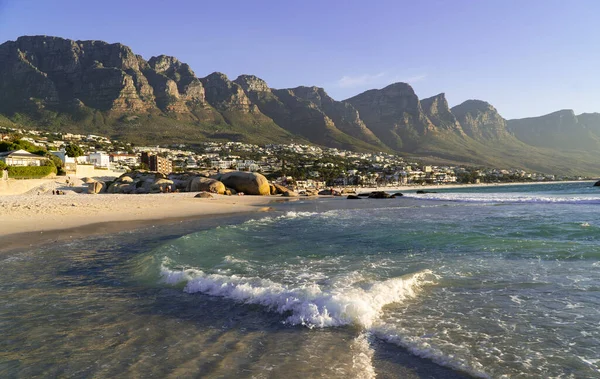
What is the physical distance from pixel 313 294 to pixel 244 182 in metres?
46.2

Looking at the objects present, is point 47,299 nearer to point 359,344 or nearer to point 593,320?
point 359,344

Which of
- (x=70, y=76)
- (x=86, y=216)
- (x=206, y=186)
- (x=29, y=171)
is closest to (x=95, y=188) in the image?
(x=29, y=171)

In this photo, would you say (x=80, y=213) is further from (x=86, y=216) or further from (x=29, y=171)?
(x=29, y=171)

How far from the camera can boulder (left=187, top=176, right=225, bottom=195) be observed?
48219mm

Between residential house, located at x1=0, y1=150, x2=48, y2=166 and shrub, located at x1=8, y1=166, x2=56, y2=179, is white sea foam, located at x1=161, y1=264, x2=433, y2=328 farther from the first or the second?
residential house, located at x1=0, y1=150, x2=48, y2=166

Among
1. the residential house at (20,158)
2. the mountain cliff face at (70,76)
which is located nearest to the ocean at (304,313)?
the residential house at (20,158)

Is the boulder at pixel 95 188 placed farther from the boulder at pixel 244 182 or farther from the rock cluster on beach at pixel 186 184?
the boulder at pixel 244 182

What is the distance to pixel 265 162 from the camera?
396 ft

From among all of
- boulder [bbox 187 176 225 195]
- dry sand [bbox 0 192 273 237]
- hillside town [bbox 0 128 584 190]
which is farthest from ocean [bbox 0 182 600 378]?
hillside town [bbox 0 128 584 190]

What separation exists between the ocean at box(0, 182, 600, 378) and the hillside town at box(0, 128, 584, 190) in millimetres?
54664

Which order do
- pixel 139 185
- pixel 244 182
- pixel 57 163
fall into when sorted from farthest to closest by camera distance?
pixel 57 163, pixel 244 182, pixel 139 185

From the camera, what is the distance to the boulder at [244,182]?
5247 cm

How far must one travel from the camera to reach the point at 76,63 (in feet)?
465

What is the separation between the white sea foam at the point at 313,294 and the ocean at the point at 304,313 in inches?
1.4
